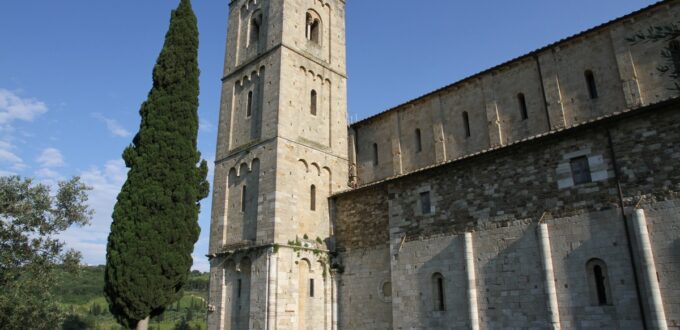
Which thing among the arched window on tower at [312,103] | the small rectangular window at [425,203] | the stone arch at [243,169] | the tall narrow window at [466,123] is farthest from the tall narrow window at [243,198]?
the tall narrow window at [466,123]

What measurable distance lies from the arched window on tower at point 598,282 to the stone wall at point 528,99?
5.31 metres

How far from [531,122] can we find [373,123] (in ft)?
23.2

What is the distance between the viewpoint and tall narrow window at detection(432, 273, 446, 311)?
570 inches

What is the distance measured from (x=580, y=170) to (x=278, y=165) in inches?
398

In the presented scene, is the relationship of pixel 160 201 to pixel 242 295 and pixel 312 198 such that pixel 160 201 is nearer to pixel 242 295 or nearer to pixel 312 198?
pixel 242 295

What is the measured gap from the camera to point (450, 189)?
15.0m

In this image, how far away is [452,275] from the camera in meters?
14.2

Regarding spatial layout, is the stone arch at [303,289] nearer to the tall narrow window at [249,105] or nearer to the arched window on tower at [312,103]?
the arched window on tower at [312,103]

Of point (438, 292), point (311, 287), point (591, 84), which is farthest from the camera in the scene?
point (311, 287)

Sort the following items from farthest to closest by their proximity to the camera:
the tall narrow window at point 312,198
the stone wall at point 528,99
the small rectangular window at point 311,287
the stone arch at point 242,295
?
the tall narrow window at point 312,198 < the small rectangular window at point 311,287 < the stone arch at point 242,295 < the stone wall at point 528,99

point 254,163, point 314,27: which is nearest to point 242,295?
point 254,163

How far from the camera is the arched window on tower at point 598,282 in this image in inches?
449

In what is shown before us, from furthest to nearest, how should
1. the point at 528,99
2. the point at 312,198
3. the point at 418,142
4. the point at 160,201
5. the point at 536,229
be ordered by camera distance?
the point at 418,142 < the point at 312,198 < the point at 160,201 < the point at 528,99 < the point at 536,229

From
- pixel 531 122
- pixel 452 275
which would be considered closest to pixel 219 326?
pixel 452 275
